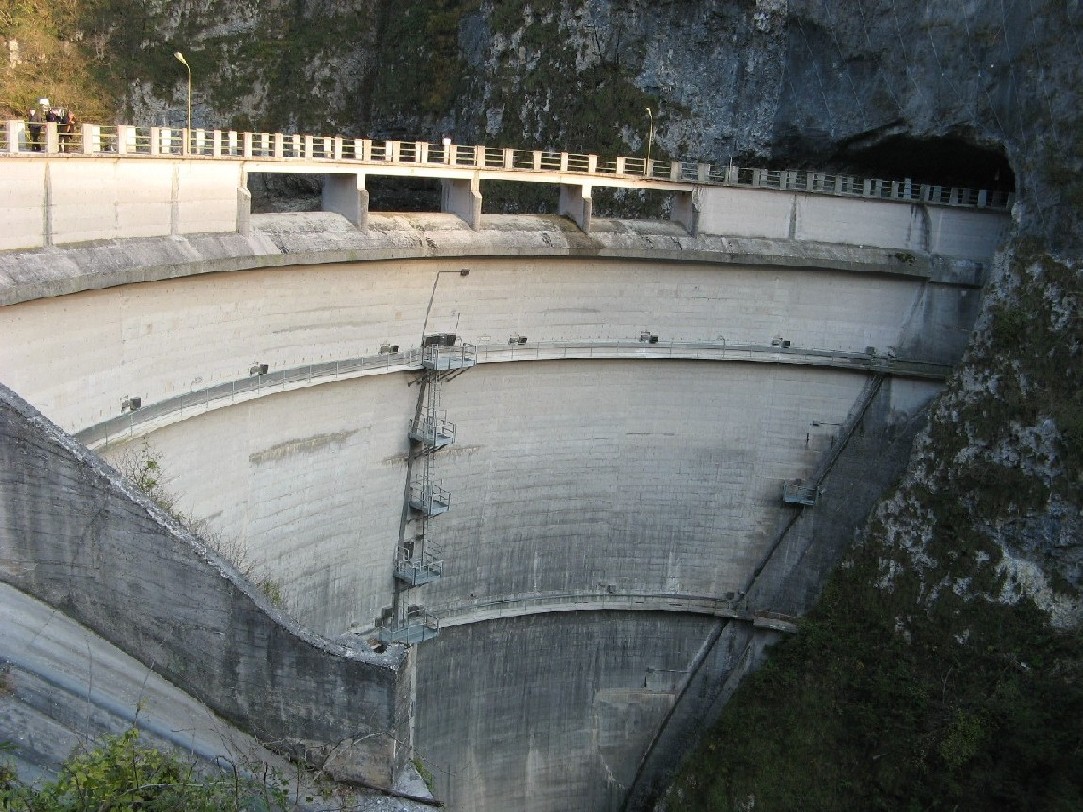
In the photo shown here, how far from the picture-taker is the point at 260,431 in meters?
Answer: 22.6

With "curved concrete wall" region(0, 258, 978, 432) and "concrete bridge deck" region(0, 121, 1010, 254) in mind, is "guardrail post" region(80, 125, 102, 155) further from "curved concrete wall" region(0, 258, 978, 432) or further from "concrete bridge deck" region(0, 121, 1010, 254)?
"curved concrete wall" region(0, 258, 978, 432)

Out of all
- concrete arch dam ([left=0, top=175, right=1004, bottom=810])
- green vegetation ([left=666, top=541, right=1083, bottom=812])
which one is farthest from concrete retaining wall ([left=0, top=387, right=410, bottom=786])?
green vegetation ([left=666, top=541, right=1083, bottom=812])

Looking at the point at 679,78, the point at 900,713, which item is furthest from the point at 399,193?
the point at 900,713

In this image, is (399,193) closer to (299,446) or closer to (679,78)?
(679,78)

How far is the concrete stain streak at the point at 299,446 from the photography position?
894 inches

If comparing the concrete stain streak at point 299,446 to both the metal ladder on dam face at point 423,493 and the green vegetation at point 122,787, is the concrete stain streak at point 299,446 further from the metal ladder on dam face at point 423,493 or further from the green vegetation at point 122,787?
the green vegetation at point 122,787

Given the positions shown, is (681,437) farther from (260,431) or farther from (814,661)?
(260,431)

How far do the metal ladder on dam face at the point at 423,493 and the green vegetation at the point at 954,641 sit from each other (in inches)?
360

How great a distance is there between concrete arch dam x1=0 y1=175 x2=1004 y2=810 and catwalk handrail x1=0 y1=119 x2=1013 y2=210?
1294mm

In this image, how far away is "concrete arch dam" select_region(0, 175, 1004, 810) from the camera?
1780 centimetres

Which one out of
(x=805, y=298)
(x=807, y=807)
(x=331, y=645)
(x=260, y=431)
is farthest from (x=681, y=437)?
(x=331, y=645)

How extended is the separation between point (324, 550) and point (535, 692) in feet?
28.6

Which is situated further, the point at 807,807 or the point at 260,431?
the point at 807,807

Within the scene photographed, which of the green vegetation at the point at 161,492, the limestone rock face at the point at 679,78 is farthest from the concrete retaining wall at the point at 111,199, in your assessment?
the limestone rock face at the point at 679,78
